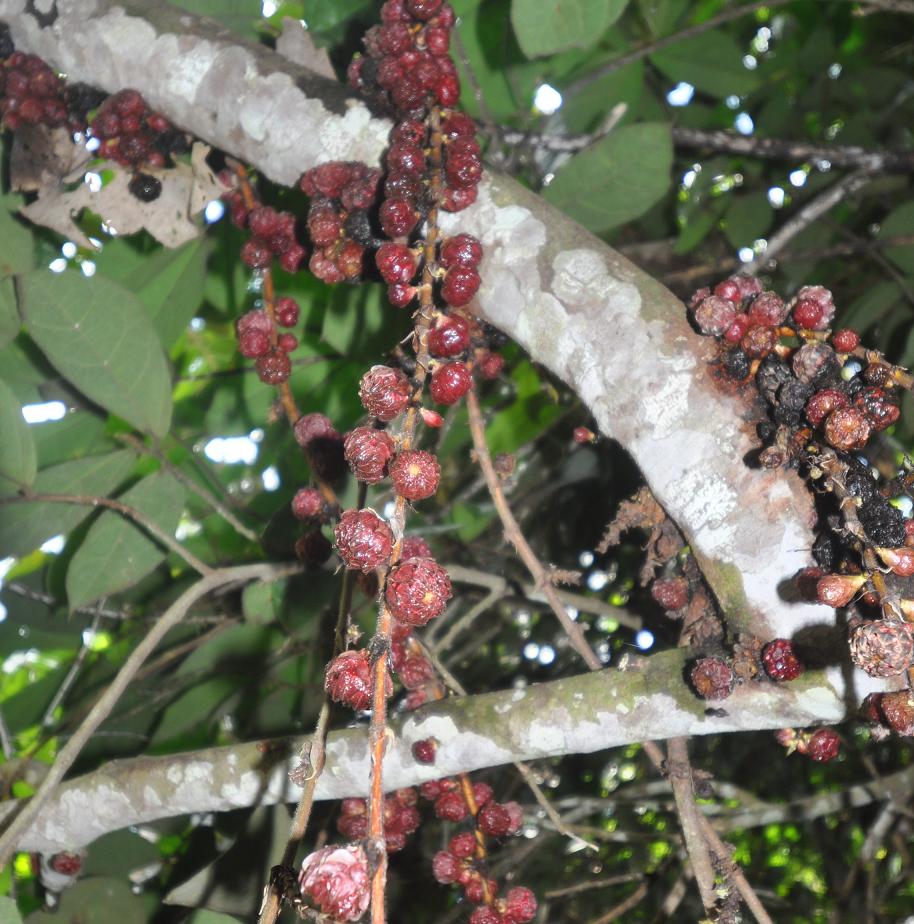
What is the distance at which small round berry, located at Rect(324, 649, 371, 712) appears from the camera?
880 mm

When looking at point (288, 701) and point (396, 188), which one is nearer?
point (396, 188)

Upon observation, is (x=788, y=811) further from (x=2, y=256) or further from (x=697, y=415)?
(x=2, y=256)

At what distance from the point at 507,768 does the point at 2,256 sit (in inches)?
74.6

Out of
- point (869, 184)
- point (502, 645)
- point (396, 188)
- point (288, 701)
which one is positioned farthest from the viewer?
point (502, 645)

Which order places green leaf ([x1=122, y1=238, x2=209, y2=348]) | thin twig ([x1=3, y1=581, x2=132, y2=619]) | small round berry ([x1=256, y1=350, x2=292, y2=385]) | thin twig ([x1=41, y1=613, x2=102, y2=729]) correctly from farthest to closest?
thin twig ([x1=3, y1=581, x2=132, y2=619])
green leaf ([x1=122, y1=238, x2=209, y2=348])
thin twig ([x1=41, y1=613, x2=102, y2=729])
small round berry ([x1=256, y1=350, x2=292, y2=385])

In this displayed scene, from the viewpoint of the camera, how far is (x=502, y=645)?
3068 mm

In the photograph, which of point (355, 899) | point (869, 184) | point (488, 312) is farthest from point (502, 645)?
point (355, 899)

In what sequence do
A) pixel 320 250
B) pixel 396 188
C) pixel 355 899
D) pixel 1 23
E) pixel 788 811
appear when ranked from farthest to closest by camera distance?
pixel 788 811 < pixel 1 23 < pixel 320 250 < pixel 396 188 < pixel 355 899

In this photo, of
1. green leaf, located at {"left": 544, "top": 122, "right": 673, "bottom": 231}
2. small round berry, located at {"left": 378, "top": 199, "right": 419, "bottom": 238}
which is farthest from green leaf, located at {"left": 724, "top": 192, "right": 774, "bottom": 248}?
small round berry, located at {"left": 378, "top": 199, "right": 419, "bottom": 238}

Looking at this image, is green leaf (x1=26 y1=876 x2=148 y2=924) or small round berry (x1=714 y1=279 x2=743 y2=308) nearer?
small round berry (x1=714 y1=279 x2=743 y2=308)

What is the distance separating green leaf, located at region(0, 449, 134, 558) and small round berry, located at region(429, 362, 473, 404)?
3.10 feet

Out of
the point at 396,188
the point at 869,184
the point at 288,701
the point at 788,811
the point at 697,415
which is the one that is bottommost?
the point at 788,811

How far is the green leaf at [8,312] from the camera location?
169 cm

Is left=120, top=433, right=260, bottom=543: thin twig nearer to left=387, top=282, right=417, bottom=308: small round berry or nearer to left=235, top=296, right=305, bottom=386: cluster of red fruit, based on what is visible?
left=235, top=296, right=305, bottom=386: cluster of red fruit
